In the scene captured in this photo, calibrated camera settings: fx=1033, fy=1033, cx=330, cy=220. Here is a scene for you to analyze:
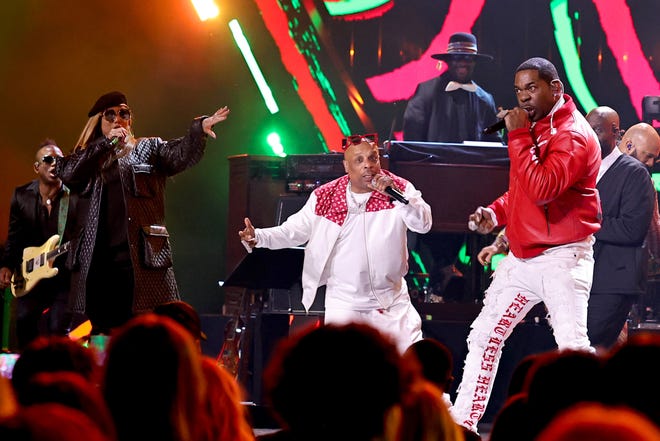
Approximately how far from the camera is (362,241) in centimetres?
608

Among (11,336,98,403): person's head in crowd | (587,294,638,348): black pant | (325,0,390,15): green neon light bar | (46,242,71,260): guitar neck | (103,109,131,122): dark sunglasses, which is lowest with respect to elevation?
(587,294,638,348): black pant

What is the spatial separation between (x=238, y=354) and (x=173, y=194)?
431 centimetres

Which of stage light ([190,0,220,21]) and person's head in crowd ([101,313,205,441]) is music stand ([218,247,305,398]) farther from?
stage light ([190,0,220,21])

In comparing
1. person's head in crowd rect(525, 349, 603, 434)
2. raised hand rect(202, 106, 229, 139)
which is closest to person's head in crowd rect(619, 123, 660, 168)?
raised hand rect(202, 106, 229, 139)

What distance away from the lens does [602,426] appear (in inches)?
57.3

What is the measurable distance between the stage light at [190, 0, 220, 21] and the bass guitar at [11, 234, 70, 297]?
13.7 feet

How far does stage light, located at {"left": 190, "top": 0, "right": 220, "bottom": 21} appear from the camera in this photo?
1151cm

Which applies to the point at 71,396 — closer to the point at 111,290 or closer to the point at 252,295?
the point at 111,290

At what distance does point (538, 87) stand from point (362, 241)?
136 cm

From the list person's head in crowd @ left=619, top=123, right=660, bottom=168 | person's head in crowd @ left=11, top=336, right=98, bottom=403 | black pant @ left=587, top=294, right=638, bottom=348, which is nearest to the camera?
person's head in crowd @ left=11, top=336, right=98, bottom=403

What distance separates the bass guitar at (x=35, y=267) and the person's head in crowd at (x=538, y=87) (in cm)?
390

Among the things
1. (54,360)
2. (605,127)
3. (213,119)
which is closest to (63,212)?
(213,119)

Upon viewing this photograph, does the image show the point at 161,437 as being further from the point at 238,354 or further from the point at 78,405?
the point at 238,354

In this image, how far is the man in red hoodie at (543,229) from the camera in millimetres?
5375
